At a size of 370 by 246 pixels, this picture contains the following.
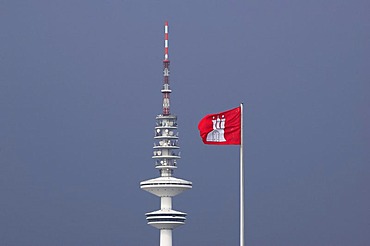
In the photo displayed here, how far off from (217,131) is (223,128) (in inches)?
27.0

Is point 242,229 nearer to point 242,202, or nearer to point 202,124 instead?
point 242,202

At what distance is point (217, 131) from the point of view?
123438mm

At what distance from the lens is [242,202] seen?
120750 millimetres

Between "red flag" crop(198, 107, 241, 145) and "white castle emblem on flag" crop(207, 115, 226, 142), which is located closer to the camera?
"red flag" crop(198, 107, 241, 145)

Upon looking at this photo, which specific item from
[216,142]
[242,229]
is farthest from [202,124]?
[242,229]

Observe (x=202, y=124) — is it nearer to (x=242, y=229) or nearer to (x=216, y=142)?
(x=216, y=142)

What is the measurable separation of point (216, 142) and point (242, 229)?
7.67 metres

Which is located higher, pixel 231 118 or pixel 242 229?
pixel 231 118

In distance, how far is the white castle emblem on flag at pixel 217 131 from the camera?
123 metres

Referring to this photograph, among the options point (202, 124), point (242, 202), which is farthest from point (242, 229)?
point (202, 124)

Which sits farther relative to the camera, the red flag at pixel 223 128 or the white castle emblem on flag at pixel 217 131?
the white castle emblem on flag at pixel 217 131

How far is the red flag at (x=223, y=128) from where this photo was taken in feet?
401

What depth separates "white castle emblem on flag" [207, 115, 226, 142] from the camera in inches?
4847

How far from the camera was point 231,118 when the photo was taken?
123m
